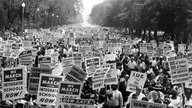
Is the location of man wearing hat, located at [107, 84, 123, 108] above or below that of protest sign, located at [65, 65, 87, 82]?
below

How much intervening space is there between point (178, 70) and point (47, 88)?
4.49m

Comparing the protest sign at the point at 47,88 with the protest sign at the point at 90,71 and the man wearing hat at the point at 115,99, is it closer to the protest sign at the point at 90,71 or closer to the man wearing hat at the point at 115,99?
the man wearing hat at the point at 115,99

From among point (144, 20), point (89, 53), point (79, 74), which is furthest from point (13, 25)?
point (79, 74)

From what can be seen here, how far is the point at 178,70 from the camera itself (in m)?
12.7

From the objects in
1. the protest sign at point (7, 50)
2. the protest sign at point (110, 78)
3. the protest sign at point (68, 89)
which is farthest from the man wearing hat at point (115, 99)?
the protest sign at point (7, 50)

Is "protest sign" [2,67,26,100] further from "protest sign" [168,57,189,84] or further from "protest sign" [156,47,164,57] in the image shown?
"protest sign" [156,47,164,57]

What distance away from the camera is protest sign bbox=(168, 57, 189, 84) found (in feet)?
41.1

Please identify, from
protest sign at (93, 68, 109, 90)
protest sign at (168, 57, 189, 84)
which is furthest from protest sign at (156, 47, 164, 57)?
protest sign at (93, 68, 109, 90)

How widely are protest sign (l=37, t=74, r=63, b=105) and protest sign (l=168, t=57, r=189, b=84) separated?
13.0 ft

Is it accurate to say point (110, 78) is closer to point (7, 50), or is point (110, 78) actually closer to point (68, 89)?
point (68, 89)

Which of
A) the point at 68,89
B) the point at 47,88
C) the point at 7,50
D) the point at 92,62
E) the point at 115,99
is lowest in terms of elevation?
the point at 115,99

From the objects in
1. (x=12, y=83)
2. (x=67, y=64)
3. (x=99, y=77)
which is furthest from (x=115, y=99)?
(x=67, y=64)

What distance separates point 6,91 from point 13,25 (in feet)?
186

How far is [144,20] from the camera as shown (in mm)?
→ 64938
